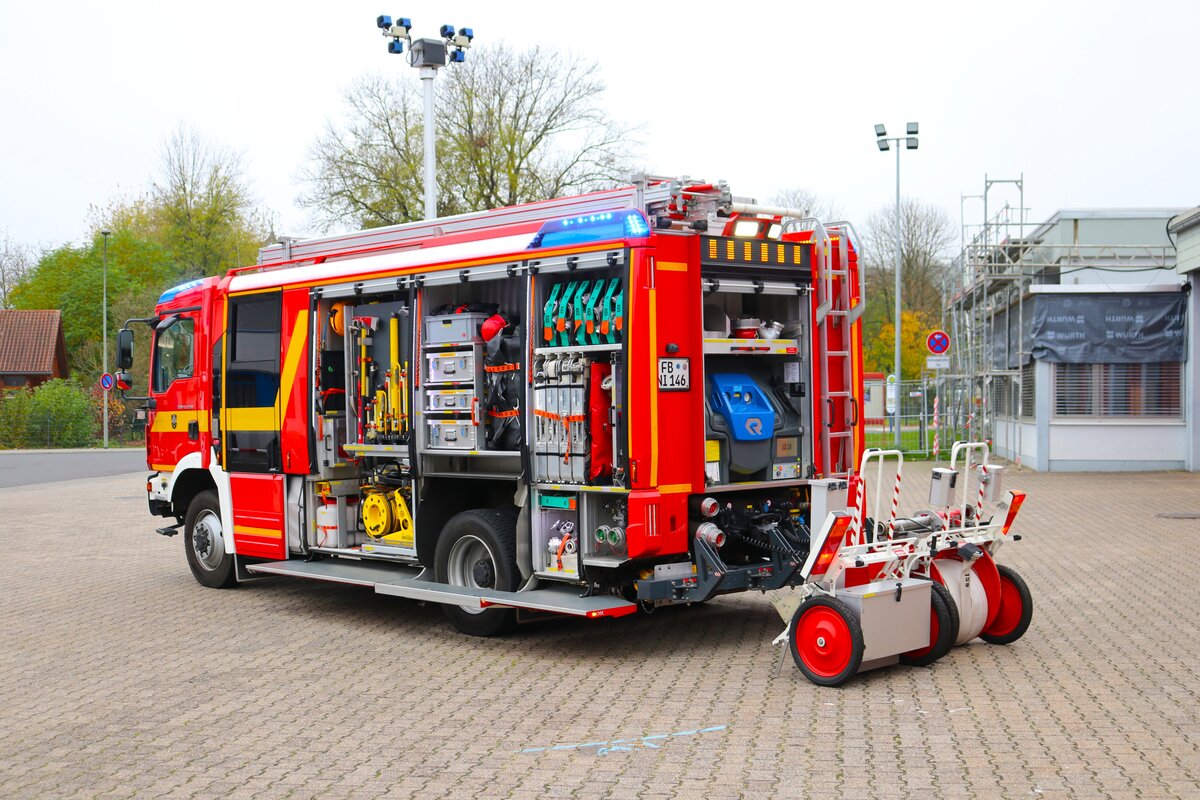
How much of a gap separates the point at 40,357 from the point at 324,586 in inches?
2224

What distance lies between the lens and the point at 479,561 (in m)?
9.16

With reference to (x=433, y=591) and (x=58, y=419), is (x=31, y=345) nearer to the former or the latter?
(x=58, y=419)

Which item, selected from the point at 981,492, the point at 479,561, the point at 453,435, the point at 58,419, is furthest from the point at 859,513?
the point at 58,419

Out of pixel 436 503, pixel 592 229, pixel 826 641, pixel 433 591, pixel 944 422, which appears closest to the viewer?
pixel 826 641

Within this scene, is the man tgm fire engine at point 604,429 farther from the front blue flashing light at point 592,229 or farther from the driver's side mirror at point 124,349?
the driver's side mirror at point 124,349

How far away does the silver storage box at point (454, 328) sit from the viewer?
9109 mm

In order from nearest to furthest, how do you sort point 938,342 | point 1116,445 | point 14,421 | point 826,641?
point 826,641 → point 1116,445 → point 938,342 → point 14,421

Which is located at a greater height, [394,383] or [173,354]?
[173,354]

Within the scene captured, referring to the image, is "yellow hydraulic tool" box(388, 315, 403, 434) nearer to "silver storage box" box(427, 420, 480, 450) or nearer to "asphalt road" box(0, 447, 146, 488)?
"silver storage box" box(427, 420, 480, 450)

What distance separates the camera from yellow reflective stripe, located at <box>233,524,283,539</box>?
1086 cm

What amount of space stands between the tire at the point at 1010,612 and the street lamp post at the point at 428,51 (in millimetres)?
11507

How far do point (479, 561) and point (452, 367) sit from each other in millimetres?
1412

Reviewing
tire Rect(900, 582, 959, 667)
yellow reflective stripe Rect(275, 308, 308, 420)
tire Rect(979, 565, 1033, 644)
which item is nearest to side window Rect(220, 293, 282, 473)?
yellow reflective stripe Rect(275, 308, 308, 420)

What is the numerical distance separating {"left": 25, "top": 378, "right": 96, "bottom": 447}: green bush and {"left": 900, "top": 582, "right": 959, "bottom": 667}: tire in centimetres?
4431
